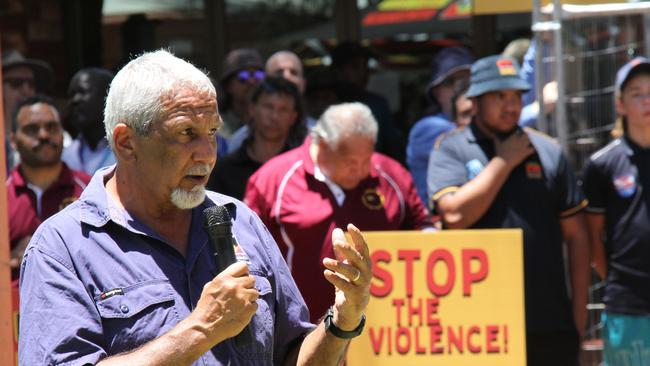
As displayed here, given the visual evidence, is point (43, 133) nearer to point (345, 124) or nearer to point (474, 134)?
point (345, 124)

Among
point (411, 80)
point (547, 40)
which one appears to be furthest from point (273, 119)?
point (411, 80)

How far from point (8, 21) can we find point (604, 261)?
19.6 feet

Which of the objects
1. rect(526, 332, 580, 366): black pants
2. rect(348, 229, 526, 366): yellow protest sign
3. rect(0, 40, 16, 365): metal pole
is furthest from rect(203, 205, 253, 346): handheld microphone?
rect(526, 332, 580, 366): black pants

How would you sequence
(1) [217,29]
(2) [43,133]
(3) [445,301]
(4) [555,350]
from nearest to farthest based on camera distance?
1. (3) [445,301]
2. (4) [555,350]
3. (2) [43,133]
4. (1) [217,29]

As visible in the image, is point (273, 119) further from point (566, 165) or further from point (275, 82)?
point (566, 165)

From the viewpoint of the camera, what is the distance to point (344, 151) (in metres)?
5.78

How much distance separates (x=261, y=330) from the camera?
293 cm

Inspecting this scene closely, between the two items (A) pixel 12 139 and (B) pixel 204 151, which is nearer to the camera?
(B) pixel 204 151

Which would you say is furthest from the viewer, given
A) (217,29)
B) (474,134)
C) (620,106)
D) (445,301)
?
(217,29)

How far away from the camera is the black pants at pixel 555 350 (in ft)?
18.9

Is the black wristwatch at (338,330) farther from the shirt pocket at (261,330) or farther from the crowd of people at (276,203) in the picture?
the shirt pocket at (261,330)

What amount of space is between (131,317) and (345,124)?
3.13 m

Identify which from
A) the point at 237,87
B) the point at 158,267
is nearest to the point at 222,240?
the point at 158,267

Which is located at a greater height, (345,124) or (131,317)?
(345,124)
